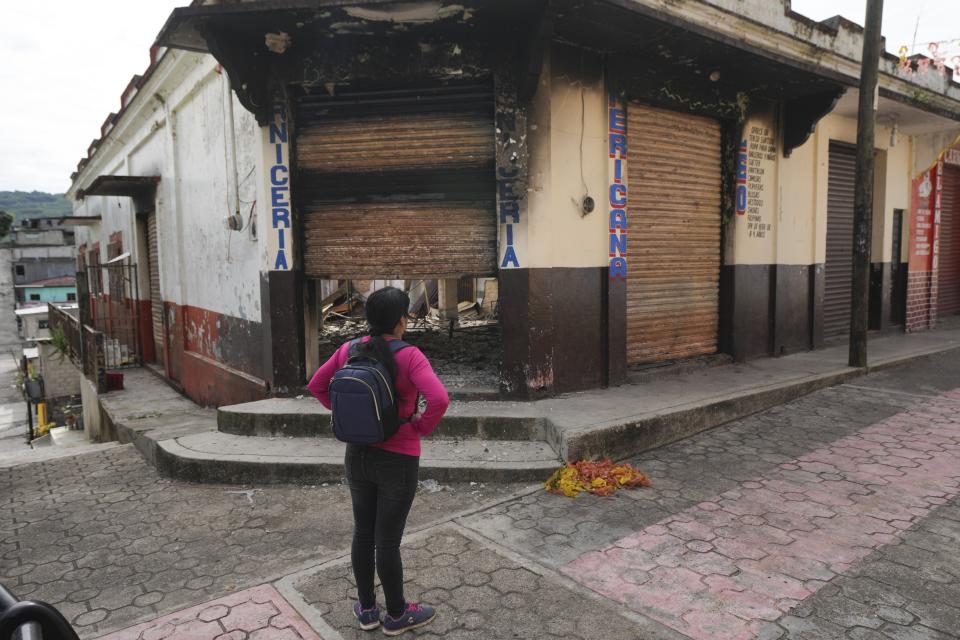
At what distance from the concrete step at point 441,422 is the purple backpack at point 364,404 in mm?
2693

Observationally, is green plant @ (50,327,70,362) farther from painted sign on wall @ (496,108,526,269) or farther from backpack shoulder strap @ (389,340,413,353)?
backpack shoulder strap @ (389,340,413,353)

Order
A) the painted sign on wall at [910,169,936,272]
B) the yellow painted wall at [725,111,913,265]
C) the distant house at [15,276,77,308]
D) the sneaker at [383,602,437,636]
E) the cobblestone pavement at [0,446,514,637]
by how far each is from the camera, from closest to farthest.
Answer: the sneaker at [383,602,437,636], the cobblestone pavement at [0,446,514,637], the yellow painted wall at [725,111,913,265], the painted sign on wall at [910,169,936,272], the distant house at [15,276,77,308]

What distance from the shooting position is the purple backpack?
2.45 m

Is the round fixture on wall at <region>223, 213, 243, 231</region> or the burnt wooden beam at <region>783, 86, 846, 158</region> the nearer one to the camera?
the round fixture on wall at <region>223, 213, 243, 231</region>

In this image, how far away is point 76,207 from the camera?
2056 cm

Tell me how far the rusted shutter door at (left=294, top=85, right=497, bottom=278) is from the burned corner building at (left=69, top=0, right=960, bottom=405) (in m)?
0.02

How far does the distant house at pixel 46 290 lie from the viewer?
149 feet

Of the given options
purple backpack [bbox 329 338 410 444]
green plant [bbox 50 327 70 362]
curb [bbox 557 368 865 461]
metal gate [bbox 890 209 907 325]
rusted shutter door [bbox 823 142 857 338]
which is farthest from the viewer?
green plant [bbox 50 327 70 362]

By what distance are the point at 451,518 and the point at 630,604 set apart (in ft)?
4.54

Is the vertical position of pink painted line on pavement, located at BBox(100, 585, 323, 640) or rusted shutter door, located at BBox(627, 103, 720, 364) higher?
rusted shutter door, located at BBox(627, 103, 720, 364)

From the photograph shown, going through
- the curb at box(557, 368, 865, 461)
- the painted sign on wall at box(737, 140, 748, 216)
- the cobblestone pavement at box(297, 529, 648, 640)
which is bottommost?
the cobblestone pavement at box(297, 529, 648, 640)

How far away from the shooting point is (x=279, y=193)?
5.87 metres

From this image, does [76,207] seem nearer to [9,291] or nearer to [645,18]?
[645,18]

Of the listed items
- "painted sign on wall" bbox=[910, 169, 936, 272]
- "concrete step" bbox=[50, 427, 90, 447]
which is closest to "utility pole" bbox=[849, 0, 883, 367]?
"painted sign on wall" bbox=[910, 169, 936, 272]
